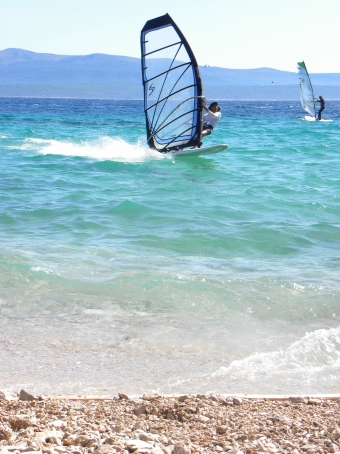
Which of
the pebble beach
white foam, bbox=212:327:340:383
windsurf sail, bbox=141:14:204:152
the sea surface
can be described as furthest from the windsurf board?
the pebble beach

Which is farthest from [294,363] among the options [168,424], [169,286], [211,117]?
[211,117]

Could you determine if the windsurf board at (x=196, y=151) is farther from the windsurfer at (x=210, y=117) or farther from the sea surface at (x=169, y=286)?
the sea surface at (x=169, y=286)

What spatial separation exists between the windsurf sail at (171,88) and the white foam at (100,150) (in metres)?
0.98

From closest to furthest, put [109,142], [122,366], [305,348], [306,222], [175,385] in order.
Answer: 1. [175,385]
2. [122,366]
3. [305,348]
4. [306,222]
5. [109,142]

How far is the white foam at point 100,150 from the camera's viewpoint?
16703 millimetres

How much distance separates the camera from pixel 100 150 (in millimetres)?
18938

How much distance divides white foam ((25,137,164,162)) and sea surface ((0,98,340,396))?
Answer: 3522 millimetres

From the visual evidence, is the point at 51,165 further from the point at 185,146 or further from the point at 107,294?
the point at 107,294

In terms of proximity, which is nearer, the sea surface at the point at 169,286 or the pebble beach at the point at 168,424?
the pebble beach at the point at 168,424

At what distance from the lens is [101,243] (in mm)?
7848

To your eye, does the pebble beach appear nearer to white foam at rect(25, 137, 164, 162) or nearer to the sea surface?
the sea surface

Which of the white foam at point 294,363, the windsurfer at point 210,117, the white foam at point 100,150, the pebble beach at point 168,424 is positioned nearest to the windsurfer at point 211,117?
the windsurfer at point 210,117

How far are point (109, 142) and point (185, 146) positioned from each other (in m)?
5.71

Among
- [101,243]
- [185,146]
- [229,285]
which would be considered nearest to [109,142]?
[185,146]
